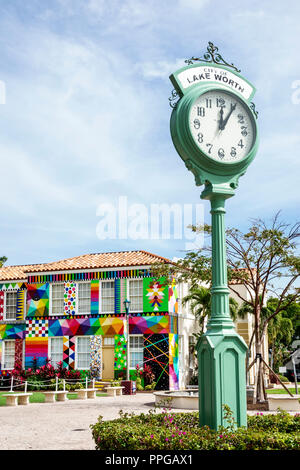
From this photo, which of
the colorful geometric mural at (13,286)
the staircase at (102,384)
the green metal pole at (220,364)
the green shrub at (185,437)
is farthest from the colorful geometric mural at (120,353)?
the green metal pole at (220,364)

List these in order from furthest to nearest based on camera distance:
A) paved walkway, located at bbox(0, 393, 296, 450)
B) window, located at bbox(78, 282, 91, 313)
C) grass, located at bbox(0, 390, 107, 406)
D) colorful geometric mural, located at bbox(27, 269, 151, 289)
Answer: window, located at bbox(78, 282, 91, 313)
colorful geometric mural, located at bbox(27, 269, 151, 289)
grass, located at bbox(0, 390, 107, 406)
paved walkway, located at bbox(0, 393, 296, 450)

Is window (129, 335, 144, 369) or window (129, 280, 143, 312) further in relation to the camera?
window (129, 280, 143, 312)

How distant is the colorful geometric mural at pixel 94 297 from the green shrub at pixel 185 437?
22736 millimetres

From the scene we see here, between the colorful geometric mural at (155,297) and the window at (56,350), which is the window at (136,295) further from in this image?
the window at (56,350)

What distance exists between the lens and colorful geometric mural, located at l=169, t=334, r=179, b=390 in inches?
1114

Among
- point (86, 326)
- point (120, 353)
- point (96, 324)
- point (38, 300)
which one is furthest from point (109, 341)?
point (38, 300)

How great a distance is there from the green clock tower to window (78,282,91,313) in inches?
915

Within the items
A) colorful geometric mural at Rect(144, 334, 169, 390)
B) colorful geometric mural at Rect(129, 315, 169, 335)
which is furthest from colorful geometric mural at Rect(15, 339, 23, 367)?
colorful geometric mural at Rect(144, 334, 169, 390)

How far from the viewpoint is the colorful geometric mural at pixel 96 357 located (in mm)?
29311

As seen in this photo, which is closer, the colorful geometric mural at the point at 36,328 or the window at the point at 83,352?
the window at the point at 83,352

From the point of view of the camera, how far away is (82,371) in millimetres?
29500

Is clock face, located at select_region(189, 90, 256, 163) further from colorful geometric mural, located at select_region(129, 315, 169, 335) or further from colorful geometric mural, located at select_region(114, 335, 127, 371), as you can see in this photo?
colorful geometric mural, located at select_region(114, 335, 127, 371)

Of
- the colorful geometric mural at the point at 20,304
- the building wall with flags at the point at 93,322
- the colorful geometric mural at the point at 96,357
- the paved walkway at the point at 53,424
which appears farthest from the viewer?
the colorful geometric mural at the point at 20,304

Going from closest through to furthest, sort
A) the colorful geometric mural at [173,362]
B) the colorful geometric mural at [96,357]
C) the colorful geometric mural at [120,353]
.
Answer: the colorful geometric mural at [173,362] < the colorful geometric mural at [120,353] < the colorful geometric mural at [96,357]
